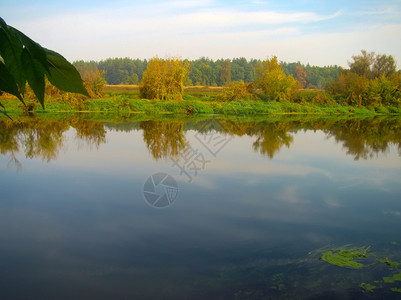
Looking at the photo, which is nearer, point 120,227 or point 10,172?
point 120,227

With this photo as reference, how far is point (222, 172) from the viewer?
795 cm

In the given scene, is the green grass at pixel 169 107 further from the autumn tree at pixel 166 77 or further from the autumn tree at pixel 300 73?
the autumn tree at pixel 300 73

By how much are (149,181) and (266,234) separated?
120 inches

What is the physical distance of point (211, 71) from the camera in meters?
70.3

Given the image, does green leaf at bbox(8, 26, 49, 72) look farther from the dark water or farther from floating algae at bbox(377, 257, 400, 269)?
floating algae at bbox(377, 257, 400, 269)

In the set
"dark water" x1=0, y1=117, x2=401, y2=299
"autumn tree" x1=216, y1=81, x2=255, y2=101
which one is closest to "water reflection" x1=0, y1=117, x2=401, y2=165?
"dark water" x1=0, y1=117, x2=401, y2=299

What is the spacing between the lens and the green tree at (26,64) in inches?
16.4

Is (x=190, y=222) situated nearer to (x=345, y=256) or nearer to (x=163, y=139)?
(x=345, y=256)

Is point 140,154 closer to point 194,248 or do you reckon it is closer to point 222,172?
point 222,172

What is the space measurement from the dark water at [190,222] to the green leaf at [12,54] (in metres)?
2.94

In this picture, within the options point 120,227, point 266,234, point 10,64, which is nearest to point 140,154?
point 120,227
